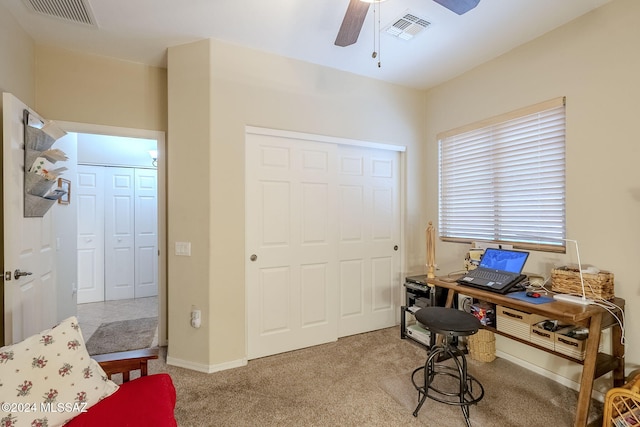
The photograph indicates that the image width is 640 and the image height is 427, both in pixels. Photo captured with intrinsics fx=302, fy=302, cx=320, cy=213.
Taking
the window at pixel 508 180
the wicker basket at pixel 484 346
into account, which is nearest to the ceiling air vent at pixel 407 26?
the window at pixel 508 180

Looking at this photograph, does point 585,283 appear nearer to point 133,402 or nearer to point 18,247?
point 133,402

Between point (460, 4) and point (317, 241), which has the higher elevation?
point (460, 4)

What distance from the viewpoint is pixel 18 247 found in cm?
195

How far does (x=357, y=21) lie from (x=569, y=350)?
8.19 ft

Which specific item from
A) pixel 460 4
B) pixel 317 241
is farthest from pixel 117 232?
pixel 460 4

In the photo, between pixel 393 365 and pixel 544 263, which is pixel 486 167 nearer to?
pixel 544 263

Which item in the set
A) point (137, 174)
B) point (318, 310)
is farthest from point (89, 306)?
point (318, 310)

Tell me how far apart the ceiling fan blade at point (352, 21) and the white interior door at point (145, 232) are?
13.5 ft

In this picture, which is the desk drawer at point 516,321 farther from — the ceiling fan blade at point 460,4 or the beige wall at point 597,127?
the ceiling fan blade at point 460,4

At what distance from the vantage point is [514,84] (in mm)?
2678

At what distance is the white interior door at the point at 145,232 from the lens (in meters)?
4.91

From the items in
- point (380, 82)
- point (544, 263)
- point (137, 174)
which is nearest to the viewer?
point (544, 263)

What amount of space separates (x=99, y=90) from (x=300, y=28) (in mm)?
1935

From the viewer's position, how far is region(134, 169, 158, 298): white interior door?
4906 millimetres
